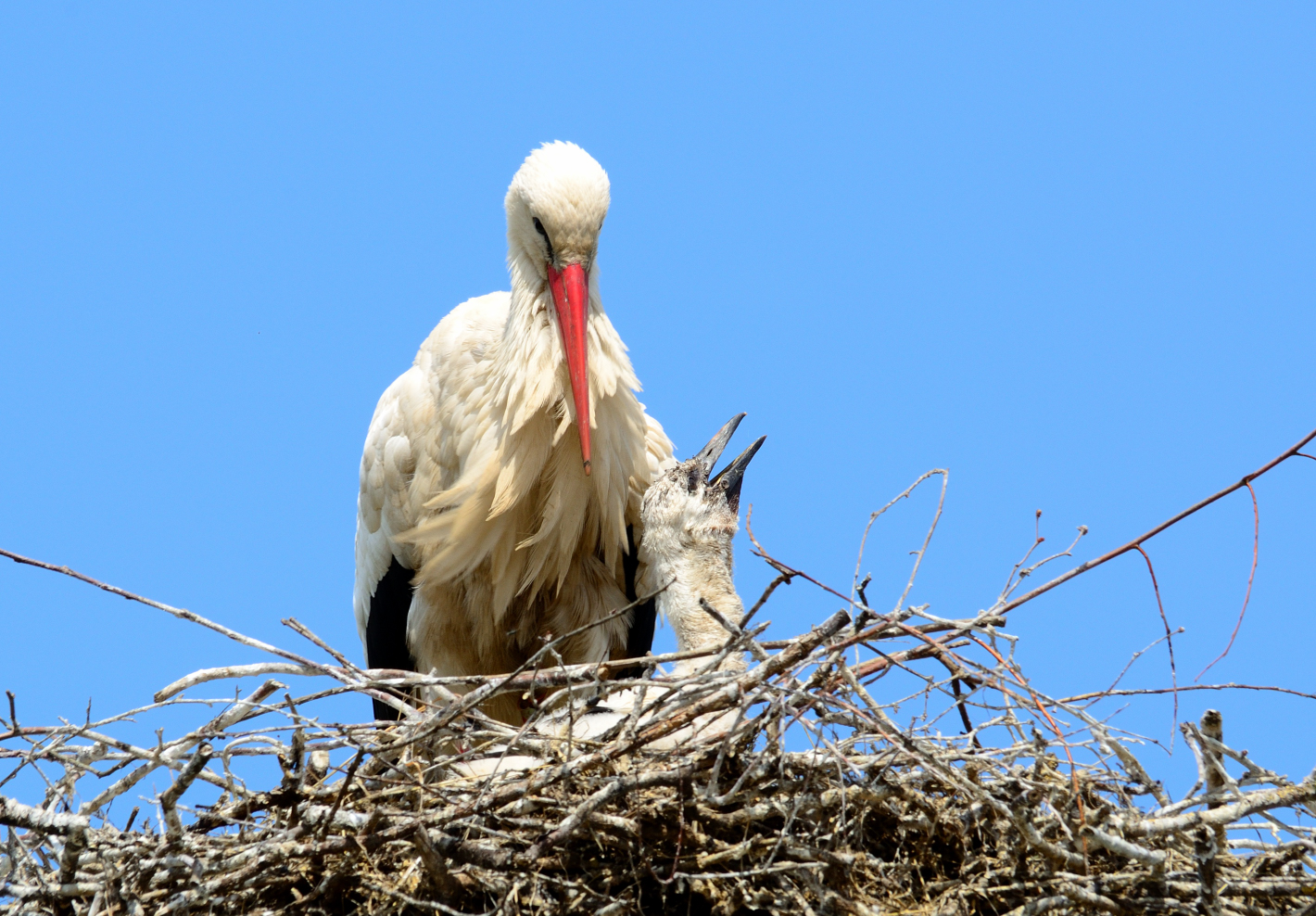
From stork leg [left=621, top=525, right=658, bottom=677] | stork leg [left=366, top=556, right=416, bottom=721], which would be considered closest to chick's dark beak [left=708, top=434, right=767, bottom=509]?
stork leg [left=621, top=525, right=658, bottom=677]

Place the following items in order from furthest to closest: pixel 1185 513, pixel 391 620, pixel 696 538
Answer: pixel 391 620
pixel 696 538
pixel 1185 513

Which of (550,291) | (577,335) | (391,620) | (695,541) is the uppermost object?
(550,291)

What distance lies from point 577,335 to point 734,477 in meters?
0.41

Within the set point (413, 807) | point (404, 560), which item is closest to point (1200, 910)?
point (413, 807)

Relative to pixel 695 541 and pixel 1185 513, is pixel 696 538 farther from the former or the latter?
pixel 1185 513

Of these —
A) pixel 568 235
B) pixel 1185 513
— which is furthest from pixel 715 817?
pixel 568 235

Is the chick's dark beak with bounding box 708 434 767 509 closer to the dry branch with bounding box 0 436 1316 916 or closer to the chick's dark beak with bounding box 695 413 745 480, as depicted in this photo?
the chick's dark beak with bounding box 695 413 745 480

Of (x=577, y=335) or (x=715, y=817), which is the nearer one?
(x=715, y=817)

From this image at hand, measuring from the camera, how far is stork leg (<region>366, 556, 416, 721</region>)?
3.33 meters

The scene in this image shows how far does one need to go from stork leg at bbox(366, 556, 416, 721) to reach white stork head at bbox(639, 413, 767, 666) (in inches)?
26.8

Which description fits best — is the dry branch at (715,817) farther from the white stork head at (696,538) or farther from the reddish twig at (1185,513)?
the white stork head at (696,538)

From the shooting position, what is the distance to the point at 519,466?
2996 mm

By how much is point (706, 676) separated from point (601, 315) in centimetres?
120

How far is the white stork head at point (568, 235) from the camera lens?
2.86 metres
